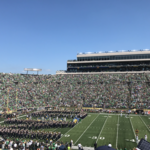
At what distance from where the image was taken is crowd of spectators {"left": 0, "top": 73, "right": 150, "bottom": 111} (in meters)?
40.8

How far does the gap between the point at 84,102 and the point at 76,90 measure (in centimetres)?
652

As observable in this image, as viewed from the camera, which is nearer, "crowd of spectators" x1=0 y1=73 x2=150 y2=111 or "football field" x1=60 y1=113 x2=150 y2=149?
"football field" x1=60 y1=113 x2=150 y2=149

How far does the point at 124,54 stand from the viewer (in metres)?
56.8

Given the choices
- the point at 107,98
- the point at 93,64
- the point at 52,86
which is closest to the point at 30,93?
the point at 52,86

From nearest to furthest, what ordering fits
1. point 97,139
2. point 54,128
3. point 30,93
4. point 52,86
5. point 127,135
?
point 97,139 < point 127,135 < point 54,128 < point 30,93 < point 52,86

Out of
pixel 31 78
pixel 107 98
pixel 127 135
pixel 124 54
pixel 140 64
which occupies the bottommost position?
pixel 127 135

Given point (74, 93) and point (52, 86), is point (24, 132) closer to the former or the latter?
point (74, 93)

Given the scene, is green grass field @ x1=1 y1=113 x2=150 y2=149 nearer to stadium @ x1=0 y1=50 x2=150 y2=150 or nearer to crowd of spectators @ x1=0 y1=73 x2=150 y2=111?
stadium @ x1=0 y1=50 x2=150 y2=150

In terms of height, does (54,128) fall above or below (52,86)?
below

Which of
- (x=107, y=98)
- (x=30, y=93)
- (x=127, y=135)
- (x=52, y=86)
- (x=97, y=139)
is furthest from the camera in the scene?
(x=52, y=86)

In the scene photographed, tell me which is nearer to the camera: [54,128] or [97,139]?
[97,139]

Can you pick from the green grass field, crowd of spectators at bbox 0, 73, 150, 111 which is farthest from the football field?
crowd of spectators at bbox 0, 73, 150, 111

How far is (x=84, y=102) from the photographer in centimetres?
4294

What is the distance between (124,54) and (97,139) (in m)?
43.0
